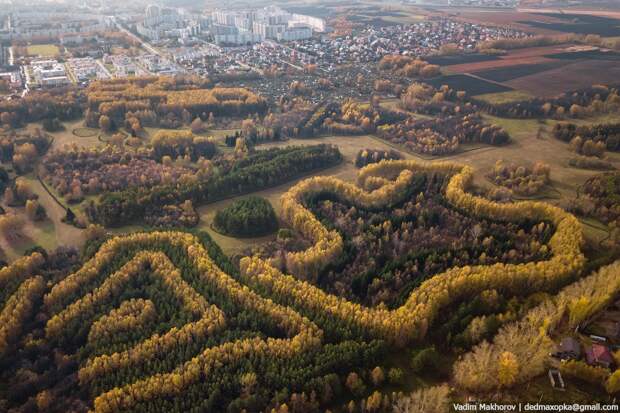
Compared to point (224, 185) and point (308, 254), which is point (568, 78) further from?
point (308, 254)

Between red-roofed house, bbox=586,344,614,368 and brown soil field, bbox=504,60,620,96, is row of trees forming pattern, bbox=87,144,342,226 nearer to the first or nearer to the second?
red-roofed house, bbox=586,344,614,368

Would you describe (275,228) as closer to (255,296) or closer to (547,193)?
(255,296)

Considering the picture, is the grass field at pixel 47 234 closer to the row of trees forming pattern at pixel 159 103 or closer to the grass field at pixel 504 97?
the row of trees forming pattern at pixel 159 103

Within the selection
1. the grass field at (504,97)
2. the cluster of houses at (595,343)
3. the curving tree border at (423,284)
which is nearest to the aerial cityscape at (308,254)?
the cluster of houses at (595,343)

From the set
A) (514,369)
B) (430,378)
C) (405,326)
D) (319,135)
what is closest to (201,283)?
(405,326)

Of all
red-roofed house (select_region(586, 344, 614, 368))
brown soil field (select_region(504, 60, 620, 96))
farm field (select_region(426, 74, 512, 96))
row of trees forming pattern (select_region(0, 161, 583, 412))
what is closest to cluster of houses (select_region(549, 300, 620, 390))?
red-roofed house (select_region(586, 344, 614, 368))

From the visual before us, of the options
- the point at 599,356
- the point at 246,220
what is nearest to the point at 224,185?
the point at 246,220

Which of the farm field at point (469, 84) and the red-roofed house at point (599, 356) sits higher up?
the farm field at point (469, 84)
